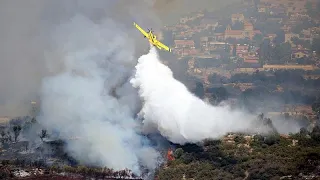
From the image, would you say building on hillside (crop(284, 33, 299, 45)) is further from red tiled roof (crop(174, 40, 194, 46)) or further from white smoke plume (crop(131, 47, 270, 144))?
white smoke plume (crop(131, 47, 270, 144))

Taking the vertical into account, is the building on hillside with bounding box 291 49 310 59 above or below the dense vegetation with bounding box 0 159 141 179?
above

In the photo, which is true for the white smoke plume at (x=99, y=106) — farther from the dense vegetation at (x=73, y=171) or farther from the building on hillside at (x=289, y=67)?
the building on hillside at (x=289, y=67)

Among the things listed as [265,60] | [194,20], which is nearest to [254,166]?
[265,60]

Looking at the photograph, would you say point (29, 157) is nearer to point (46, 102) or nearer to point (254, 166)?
point (46, 102)

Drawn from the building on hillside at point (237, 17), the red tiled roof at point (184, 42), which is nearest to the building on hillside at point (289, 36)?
the building on hillside at point (237, 17)

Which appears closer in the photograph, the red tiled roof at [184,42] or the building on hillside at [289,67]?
the building on hillside at [289,67]

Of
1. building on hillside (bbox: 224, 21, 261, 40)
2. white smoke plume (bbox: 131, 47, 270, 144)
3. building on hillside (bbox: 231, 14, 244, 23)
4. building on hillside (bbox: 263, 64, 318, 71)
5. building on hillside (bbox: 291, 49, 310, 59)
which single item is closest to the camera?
white smoke plume (bbox: 131, 47, 270, 144)

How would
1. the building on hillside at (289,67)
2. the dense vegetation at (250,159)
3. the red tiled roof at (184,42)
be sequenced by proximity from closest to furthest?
1. the dense vegetation at (250,159)
2. the building on hillside at (289,67)
3. the red tiled roof at (184,42)

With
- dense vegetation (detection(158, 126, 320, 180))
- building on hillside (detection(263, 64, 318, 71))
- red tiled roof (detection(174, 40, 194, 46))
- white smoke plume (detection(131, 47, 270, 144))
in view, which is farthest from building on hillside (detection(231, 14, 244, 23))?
white smoke plume (detection(131, 47, 270, 144))
